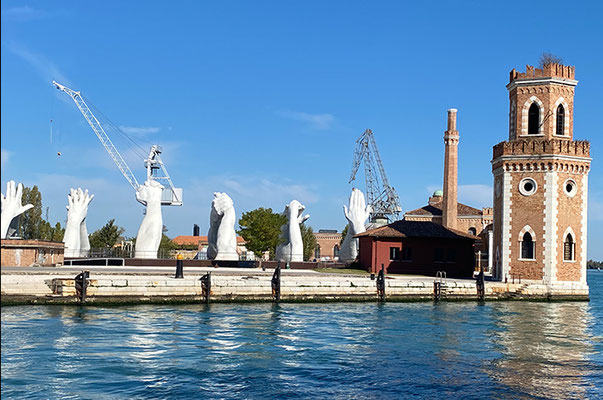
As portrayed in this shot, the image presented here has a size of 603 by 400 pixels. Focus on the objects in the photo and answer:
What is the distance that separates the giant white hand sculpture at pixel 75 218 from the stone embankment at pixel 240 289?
19325 millimetres

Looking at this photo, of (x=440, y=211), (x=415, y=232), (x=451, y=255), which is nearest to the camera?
(x=451, y=255)

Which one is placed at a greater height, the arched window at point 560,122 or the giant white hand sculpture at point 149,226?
the arched window at point 560,122

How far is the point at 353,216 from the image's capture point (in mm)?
73188

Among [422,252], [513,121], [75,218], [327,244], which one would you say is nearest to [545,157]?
[513,121]

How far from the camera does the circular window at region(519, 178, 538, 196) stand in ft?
134

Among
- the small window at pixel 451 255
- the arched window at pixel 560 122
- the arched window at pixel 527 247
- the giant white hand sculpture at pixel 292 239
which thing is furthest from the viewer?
the giant white hand sculpture at pixel 292 239

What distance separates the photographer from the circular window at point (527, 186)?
40875mm

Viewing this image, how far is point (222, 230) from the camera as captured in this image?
52.2 metres

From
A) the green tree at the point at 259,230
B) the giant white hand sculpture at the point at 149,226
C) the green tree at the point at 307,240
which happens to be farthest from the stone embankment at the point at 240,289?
the green tree at the point at 307,240

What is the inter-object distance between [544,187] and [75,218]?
40.3 metres

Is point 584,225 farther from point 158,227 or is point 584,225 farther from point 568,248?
point 158,227

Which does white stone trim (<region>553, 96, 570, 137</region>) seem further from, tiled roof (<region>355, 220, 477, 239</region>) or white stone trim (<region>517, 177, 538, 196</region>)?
tiled roof (<region>355, 220, 477, 239</region>)

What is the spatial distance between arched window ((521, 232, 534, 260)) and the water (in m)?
9.59

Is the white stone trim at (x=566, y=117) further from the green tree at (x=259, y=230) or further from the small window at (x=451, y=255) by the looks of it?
the green tree at (x=259, y=230)
